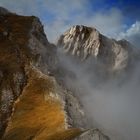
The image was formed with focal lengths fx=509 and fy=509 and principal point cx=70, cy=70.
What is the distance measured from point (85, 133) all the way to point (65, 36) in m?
124

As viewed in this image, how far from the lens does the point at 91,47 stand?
608 feet

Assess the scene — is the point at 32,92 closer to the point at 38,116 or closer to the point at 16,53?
the point at 38,116

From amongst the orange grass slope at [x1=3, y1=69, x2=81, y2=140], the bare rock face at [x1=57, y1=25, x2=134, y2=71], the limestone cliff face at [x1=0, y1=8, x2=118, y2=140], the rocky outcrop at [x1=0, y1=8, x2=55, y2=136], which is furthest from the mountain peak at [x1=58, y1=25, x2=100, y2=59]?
the orange grass slope at [x1=3, y1=69, x2=81, y2=140]

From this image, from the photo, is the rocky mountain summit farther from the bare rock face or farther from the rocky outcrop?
the bare rock face

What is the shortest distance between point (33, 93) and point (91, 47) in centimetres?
8523

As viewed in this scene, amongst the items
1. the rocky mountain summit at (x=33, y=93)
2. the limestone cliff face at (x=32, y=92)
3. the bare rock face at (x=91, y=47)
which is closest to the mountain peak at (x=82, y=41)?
the bare rock face at (x=91, y=47)

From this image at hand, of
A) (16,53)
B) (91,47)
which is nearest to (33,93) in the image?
(16,53)

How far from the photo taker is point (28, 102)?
99250mm

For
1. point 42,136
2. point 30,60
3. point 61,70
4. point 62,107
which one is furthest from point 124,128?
point 42,136

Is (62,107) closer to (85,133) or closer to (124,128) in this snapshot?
Result: (85,133)

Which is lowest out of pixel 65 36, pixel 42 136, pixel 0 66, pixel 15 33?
pixel 42 136

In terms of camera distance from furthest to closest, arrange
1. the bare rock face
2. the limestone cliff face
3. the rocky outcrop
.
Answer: the bare rock face, the rocky outcrop, the limestone cliff face

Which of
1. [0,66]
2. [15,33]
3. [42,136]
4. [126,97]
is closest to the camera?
[42,136]

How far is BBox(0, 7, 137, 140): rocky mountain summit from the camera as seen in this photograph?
81.1 metres
